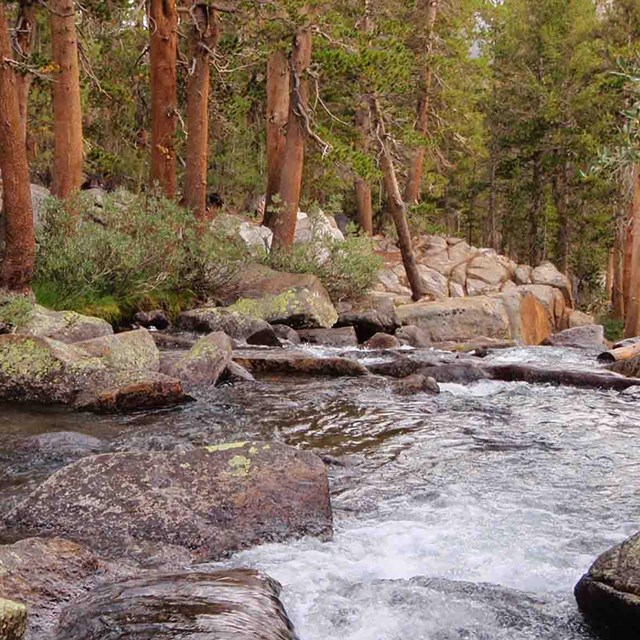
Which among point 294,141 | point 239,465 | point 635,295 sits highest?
point 294,141

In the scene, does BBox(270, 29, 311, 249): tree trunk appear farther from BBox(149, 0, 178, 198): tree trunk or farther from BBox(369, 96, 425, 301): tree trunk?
BBox(149, 0, 178, 198): tree trunk

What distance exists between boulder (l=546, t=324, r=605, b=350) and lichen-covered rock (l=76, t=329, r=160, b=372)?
408 inches

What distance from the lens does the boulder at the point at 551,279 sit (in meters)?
28.1

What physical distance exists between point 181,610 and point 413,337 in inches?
490

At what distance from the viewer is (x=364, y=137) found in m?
22.0

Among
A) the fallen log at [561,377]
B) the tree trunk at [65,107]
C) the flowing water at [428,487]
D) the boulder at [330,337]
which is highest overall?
the tree trunk at [65,107]

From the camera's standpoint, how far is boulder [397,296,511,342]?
1709 cm

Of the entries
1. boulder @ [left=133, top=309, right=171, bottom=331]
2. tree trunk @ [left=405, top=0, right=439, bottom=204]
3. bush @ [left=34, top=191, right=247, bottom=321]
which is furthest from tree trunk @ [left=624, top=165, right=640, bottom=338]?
boulder @ [left=133, top=309, right=171, bottom=331]

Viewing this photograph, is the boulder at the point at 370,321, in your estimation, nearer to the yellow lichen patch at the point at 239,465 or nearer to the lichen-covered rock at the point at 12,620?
the yellow lichen patch at the point at 239,465

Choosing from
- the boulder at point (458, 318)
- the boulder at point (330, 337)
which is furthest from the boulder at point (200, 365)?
the boulder at point (458, 318)

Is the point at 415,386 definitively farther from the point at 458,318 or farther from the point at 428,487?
the point at 458,318

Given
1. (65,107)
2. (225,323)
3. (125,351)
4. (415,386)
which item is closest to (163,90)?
(65,107)

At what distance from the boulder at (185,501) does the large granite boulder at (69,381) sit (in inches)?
117

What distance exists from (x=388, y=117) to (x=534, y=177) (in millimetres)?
17045
